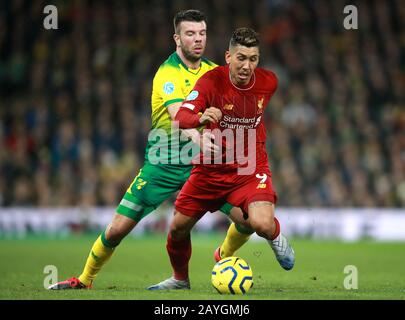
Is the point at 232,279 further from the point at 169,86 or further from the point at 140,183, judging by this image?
the point at 169,86

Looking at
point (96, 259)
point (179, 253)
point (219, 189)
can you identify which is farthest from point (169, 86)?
point (96, 259)

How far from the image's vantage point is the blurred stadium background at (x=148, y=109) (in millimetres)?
18734

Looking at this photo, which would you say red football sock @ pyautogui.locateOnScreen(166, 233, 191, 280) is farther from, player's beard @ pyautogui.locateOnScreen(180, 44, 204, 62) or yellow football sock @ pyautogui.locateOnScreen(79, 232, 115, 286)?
player's beard @ pyautogui.locateOnScreen(180, 44, 204, 62)

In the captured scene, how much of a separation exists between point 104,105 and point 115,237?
12.1m

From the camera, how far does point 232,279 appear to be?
7.90 metres

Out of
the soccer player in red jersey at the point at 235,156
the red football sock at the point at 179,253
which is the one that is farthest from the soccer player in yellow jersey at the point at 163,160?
the soccer player in red jersey at the point at 235,156

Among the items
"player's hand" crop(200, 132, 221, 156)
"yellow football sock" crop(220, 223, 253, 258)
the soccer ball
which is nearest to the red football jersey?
"player's hand" crop(200, 132, 221, 156)

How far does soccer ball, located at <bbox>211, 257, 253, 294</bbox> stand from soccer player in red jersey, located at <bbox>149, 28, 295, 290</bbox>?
1.35ft

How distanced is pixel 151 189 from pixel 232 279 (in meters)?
1.35

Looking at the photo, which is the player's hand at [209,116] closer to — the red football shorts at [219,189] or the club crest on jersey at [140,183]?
the red football shorts at [219,189]

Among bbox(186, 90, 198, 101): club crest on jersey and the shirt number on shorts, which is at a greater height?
bbox(186, 90, 198, 101): club crest on jersey

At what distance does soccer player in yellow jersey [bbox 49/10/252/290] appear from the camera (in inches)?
341

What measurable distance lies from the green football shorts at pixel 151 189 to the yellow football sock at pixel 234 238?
12.3 inches
